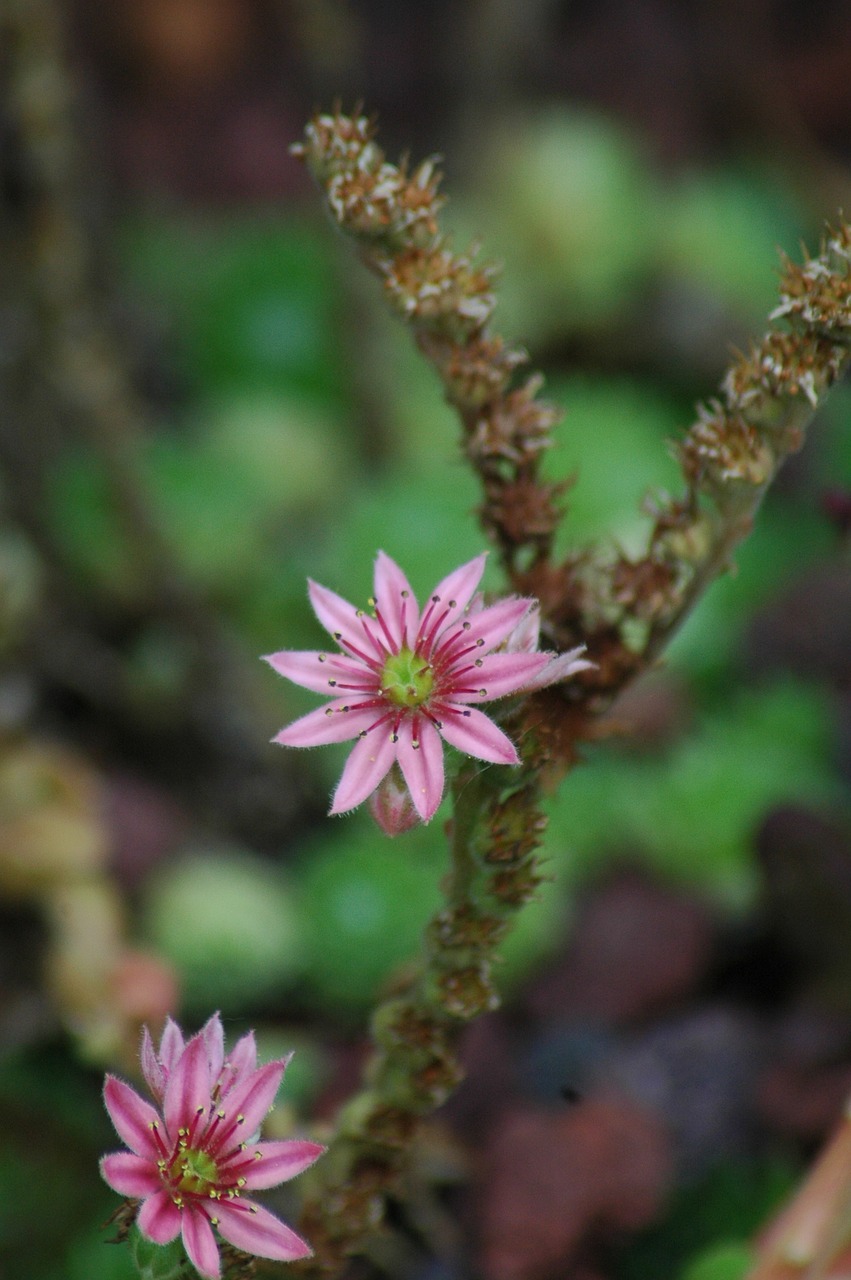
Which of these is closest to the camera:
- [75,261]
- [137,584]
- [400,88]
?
[75,261]

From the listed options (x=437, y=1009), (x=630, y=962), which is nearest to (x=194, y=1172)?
(x=437, y=1009)

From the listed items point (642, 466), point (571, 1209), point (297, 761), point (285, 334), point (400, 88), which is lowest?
point (571, 1209)

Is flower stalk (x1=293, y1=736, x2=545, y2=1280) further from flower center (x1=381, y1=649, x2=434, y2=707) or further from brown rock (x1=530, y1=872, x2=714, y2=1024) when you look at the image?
brown rock (x1=530, y1=872, x2=714, y2=1024)

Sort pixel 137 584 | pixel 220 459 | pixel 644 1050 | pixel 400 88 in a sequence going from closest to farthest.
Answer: pixel 644 1050 < pixel 137 584 < pixel 220 459 < pixel 400 88

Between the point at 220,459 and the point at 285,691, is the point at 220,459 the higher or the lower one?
the higher one

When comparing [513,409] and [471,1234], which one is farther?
[471,1234]

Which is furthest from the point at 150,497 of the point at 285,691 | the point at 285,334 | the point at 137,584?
the point at 285,334

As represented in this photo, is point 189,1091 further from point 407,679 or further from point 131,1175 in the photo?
point 407,679

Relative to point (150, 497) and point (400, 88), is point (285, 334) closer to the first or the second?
point (150, 497)

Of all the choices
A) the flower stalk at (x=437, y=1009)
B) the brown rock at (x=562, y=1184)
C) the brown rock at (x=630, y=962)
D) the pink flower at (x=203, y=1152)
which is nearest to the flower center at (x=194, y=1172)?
the pink flower at (x=203, y=1152)
